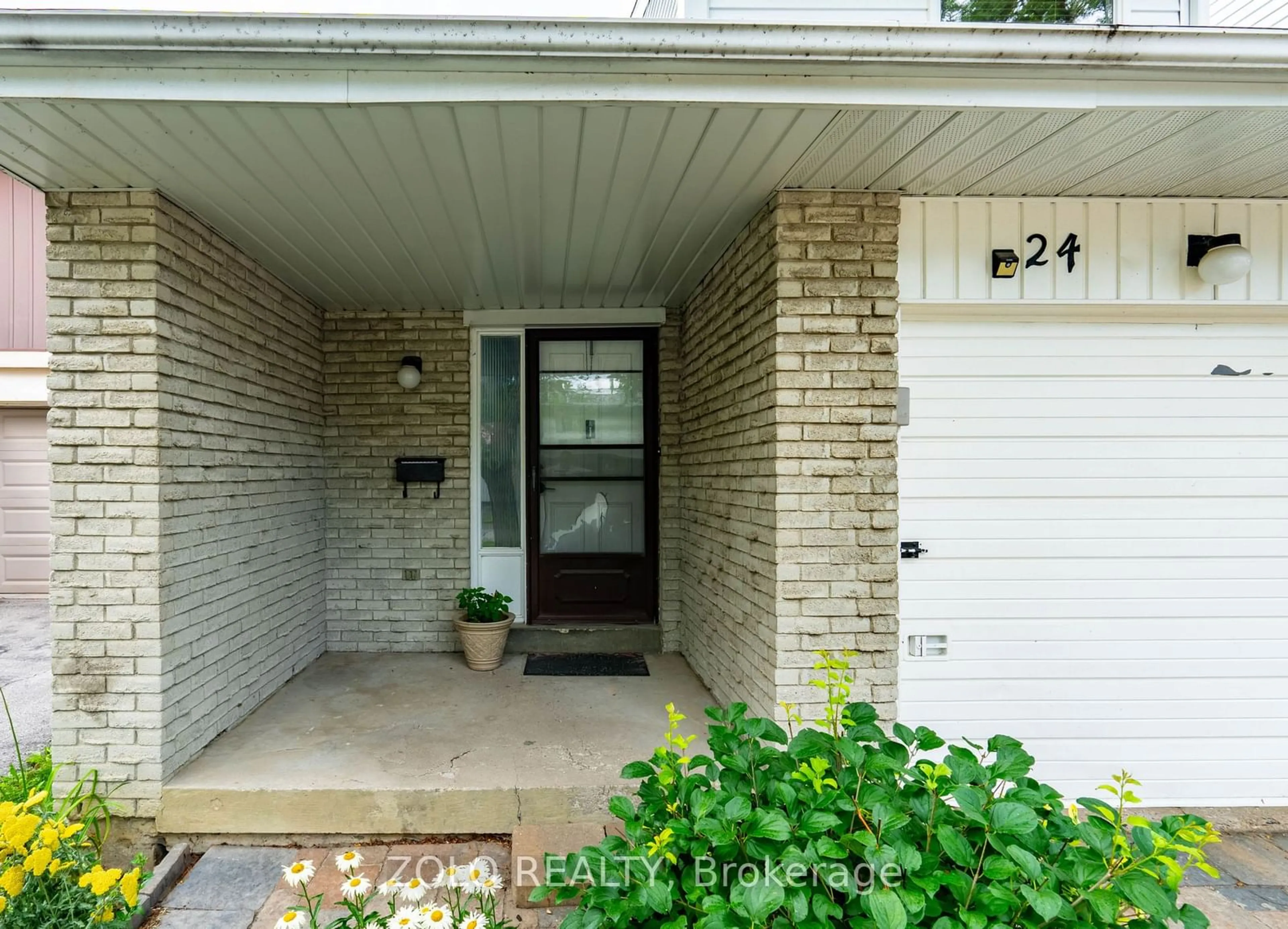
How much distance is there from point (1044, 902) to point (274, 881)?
7.74 feet

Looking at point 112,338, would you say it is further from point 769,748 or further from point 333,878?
point 769,748

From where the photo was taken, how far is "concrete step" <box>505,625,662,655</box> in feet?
13.0

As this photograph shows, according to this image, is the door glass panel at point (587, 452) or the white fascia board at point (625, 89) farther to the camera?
the door glass panel at point (587, 452)

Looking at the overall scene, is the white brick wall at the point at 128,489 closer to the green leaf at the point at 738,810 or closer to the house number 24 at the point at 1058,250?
the green leaf at the point at 738,810

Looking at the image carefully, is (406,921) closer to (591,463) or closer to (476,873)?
(476,873)

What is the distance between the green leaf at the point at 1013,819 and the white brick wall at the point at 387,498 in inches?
132

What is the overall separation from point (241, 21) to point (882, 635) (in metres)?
2.84

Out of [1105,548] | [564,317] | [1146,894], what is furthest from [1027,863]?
A: [564,317]

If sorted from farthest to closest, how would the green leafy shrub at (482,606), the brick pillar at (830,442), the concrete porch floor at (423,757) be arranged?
the green leafy shrub at (482,606)
the brick pillar at (830,442)
the concrete porch floor at (423,757)

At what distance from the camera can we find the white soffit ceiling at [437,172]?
1.80m

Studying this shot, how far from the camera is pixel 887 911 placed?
3.73 feet

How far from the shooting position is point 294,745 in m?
2.58

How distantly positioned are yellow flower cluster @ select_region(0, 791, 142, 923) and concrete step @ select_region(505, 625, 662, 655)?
2.30m

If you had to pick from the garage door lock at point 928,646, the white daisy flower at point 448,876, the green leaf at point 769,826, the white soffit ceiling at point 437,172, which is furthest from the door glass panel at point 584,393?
the green leaf at point 769,826
